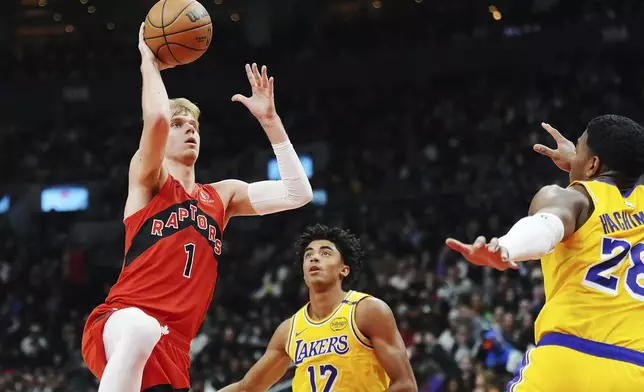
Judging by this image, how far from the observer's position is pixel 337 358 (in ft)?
19.7

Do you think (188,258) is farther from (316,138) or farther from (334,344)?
(316,138)

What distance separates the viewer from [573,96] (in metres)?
18.6

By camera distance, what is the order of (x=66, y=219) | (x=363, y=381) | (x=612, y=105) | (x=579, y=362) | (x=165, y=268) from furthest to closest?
(x=66, y=219) < (x=612, y=105) < (x=363, y=381) < (x=165, y=268) < (x=579, y=362)

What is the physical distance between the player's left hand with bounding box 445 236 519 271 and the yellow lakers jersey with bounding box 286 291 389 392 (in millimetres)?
2740

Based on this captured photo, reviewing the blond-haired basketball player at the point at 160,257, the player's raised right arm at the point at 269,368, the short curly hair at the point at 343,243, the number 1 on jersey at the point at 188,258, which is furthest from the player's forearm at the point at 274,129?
the player's raised right arm at the point at 269,368

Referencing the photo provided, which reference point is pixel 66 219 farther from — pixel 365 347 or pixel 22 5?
pixel 365 347

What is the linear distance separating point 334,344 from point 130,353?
6.52 ft

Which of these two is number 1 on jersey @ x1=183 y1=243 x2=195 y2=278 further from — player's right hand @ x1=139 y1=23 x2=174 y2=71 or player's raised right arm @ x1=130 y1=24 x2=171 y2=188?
player's right hand @ x1=139 y1=23 x2=174 y2=71

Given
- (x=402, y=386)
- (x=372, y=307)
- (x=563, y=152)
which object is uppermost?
(x=563, y=152)

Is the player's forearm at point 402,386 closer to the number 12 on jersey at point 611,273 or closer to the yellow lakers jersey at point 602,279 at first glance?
the yellow lakers jersey at point 602,279

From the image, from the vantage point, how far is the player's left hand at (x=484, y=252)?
3299mm

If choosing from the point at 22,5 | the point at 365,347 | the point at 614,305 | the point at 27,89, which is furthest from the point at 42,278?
the point at 614,305

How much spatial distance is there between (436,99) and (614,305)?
16.8 metres

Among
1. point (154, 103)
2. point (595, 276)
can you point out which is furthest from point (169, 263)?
point (595, 276)
